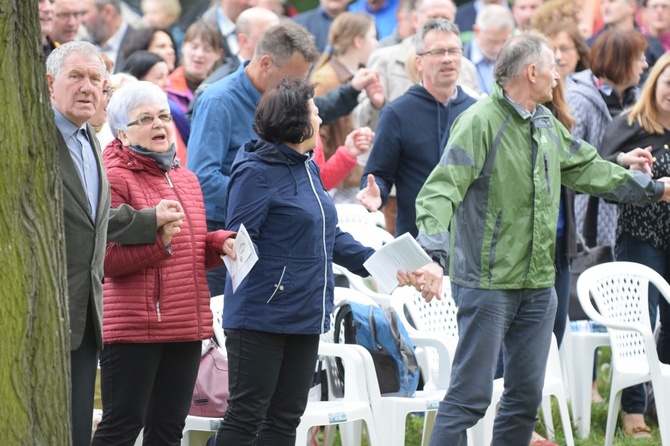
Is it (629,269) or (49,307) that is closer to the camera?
(49,307)

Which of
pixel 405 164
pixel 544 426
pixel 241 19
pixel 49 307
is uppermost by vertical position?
pixel 241 19

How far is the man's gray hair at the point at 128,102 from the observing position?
5152 millimetres

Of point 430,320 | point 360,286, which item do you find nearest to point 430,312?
point 430,320

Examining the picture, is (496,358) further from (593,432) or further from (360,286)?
(593,432)

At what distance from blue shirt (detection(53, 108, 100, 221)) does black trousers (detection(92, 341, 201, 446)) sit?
2.12ft

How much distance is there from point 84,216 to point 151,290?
550mm

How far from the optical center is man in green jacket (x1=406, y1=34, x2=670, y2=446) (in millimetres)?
5527

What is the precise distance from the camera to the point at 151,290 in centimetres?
499

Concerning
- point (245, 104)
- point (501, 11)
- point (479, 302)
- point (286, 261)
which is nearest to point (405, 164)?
point (245, 104)

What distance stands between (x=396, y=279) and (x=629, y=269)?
2475 millimetres

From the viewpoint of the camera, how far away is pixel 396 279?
5227 millimetres

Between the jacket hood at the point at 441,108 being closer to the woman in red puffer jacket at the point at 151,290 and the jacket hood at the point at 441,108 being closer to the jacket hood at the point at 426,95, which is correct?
the jacket hood at the point at 426,95

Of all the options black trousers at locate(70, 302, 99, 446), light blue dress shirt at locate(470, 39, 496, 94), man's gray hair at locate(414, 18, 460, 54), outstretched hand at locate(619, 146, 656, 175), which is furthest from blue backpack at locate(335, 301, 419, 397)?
light blue dress shirt at locate(470, 39, 496, 94)

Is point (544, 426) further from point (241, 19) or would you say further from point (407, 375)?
point (241, 19)
